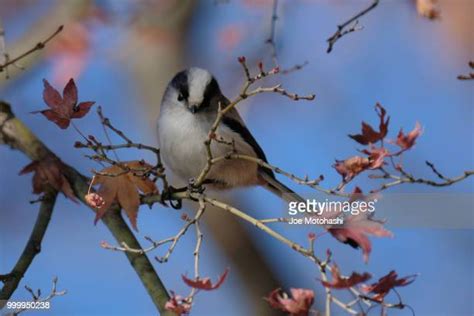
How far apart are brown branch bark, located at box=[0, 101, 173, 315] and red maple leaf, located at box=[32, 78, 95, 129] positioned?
12.3 inches

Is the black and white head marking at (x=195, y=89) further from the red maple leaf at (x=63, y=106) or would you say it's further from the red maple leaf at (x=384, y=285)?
the red maple leaf at (x=384, y=285)

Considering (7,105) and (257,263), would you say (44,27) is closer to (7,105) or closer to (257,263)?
(7,105)

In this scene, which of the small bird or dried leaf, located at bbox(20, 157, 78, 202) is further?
the small bird

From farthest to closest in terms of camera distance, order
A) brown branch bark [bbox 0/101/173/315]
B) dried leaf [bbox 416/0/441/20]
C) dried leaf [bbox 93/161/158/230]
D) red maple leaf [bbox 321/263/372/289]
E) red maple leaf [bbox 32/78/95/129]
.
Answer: dried leaf [bbox 416/0/441/20]
dried leaf [bbox 93/161/158/230]
brown branch bark [bbox 0/101/173/315]
red maple leaf [bbox 32/78/95/129]
red maple leaf [bbox 321/263/372/289]

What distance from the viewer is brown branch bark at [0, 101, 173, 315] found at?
126 cm

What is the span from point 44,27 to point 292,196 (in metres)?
0.91

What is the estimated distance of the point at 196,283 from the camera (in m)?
0.94

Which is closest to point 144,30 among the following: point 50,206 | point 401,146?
point 50,206

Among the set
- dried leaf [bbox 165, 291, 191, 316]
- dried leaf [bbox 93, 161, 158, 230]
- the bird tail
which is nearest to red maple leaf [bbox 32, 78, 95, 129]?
dried leaf [bbox 93, 161, 158, 230]

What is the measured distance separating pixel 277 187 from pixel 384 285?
795 mm

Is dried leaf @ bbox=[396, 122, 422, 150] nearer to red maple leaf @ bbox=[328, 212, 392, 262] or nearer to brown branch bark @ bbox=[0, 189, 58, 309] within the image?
red maple leaf @ bbox=[328, 212, 392, 262]

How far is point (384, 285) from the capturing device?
96cm

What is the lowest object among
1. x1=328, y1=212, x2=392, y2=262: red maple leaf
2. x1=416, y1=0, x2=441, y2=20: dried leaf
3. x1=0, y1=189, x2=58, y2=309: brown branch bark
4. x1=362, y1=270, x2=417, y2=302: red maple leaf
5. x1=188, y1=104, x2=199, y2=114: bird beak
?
x1=362, y1=270, x2=417, y2=302: red maple leaf

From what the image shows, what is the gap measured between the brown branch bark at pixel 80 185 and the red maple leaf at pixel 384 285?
1.38 ft
